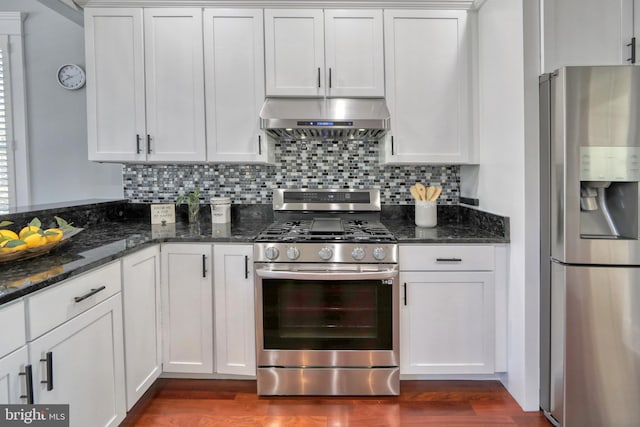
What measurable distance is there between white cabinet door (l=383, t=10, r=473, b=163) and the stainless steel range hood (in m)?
0.16

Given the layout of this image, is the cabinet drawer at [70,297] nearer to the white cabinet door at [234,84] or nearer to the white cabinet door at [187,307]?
the white cabinet door at [187,307]

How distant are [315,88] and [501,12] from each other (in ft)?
3.75

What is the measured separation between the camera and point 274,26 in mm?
2338

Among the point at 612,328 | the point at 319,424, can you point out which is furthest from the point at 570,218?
the point at 319,424

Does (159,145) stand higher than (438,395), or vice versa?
(159,145)

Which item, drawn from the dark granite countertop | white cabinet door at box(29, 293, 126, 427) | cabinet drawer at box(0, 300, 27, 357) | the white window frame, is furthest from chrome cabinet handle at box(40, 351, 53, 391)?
the white window frame

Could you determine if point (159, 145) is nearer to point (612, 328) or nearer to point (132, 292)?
point (132, 292)

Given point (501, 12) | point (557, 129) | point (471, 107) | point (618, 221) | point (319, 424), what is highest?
point (501, 12)

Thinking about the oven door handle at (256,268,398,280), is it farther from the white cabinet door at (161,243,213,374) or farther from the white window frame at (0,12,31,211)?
the white window frame at (0,12,31,211)

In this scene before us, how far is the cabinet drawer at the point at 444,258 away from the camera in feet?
6.73

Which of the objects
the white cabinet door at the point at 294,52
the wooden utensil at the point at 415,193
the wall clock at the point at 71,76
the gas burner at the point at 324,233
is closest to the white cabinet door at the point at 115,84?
the wall clock at the point at 71,76

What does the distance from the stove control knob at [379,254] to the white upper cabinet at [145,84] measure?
1315mm

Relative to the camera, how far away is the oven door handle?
1970 mm

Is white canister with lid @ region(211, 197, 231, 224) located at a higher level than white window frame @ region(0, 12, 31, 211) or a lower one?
lower
